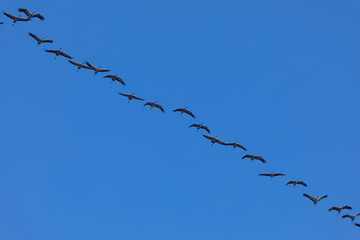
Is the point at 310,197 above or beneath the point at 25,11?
beneath

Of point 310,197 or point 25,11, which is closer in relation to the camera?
point 25,11

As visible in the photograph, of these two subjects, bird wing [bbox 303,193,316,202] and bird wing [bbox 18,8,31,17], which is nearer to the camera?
bird wing [bbox 18,8,31,17]

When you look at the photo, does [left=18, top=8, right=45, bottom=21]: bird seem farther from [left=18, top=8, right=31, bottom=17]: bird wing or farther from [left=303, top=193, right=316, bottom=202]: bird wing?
[left=303, top=193, right=316, bottom=202]: bird wing

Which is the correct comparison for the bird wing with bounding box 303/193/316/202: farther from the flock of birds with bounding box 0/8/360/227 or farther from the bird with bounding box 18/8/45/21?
the bird with bounding box 18/8/45/21

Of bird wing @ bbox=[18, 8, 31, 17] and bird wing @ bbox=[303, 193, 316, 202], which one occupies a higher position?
bird wing @ bbox=[18, 8, 31, 17]

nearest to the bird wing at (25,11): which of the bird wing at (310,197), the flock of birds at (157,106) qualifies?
the flock of birds at (157,106)

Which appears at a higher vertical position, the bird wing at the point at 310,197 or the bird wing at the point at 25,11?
the bird wing at the point at 25,11

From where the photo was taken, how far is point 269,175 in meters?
160

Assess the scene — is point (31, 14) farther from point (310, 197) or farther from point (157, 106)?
point (310, 197)

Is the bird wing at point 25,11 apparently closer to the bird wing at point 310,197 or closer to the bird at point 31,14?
the bird at point 31,14

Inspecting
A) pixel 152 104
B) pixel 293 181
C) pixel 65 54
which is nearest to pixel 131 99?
pixel 152 104

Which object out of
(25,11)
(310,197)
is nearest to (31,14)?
(25,11)

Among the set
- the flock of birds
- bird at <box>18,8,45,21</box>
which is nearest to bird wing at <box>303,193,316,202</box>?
the flock of birds

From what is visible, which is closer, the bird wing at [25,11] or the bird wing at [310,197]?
the bird wing at [25,11]
